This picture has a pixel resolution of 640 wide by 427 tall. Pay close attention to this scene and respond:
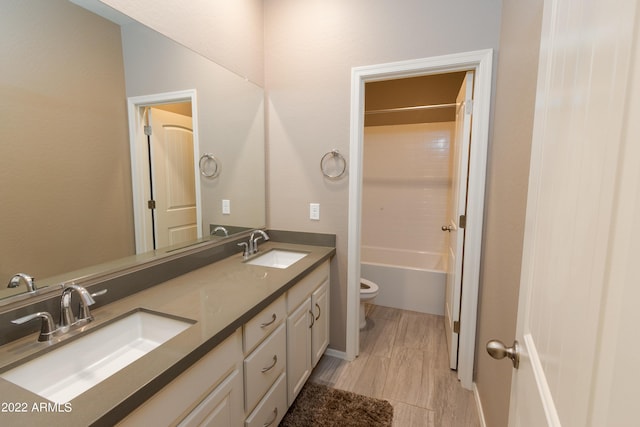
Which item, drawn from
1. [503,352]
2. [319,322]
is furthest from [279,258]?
[503,352]

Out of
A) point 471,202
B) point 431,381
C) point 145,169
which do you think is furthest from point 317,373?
point 145,169

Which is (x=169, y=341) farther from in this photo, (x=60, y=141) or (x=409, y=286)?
(x=409, y=286)

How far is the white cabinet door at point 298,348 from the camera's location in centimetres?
163

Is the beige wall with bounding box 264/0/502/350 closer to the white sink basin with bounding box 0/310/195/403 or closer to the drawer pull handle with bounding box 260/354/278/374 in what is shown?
the drawer pull handle with bounding box 260/354/278/374

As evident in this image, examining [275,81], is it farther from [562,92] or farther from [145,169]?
[562,92]

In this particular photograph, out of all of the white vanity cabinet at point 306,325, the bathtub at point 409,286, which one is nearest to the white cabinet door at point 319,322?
the white vanity cabinet at point 306,325

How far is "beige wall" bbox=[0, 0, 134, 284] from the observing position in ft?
3.19

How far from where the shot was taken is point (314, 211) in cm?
224

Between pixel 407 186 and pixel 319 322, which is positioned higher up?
pixel 407 186

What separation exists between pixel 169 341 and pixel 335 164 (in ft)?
5.05

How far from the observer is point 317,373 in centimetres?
210

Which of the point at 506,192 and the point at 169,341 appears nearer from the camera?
the point at 169,341

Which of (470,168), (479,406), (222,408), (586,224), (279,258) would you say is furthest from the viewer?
(279,258)

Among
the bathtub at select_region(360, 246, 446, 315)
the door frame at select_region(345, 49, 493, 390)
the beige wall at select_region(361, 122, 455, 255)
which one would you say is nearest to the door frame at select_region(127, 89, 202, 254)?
the door frame at select_region(345, 49, 493, 390)
